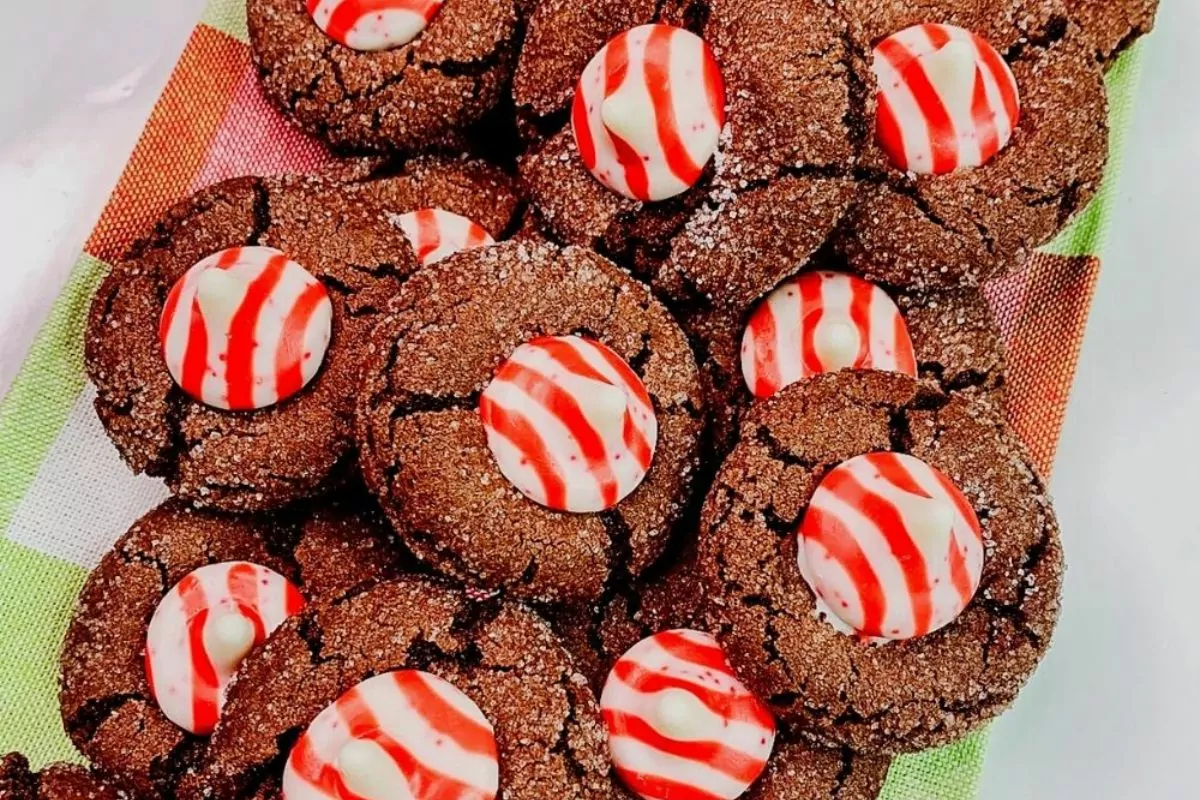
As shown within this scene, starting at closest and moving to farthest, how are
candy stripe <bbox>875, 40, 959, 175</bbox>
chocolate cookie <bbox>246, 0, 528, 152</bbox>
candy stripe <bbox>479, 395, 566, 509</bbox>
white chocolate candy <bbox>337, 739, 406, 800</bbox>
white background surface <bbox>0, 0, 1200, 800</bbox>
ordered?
1. white chocolate candy <bbox>337, 739, 406, 800</bbox>
2. candy stripe <bbox>479, 395, 566, 509</bbox>
3. candy stripe <bbox>875, 40, 959, 175</bbox>
4. chocolate cookie <bbox>246, 0, 528, 152</bbox>
5. white background surface <bbox>0, 0, 1200, 800</bbox>

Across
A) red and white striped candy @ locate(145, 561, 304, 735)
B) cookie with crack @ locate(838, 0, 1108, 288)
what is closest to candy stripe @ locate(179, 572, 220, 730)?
red and white striped candy @ locate(145, 561, 304, 735)

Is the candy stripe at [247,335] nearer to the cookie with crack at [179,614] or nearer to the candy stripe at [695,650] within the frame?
the cookie with crack at [179,614]

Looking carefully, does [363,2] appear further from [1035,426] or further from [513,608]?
[1035,426]

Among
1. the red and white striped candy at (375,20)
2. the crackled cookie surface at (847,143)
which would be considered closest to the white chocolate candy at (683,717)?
the crackled cookie surface at (847,143)

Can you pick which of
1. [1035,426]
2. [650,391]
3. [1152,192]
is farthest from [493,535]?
[1152,192]

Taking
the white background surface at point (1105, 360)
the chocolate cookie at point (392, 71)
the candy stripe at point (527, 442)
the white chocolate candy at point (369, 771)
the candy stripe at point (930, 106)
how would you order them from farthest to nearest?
the white background surface at point (1105, 360) → the chocolate cookie at point (392, 71) → the candy stripe at point (930, 106) → the candy stripe at point (527, 442) → the white chocolate candy at point (369, 771)

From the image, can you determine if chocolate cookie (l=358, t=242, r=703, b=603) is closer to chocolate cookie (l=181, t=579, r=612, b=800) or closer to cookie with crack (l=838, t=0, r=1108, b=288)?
chocolate cookie (l=181, t=579, r=612, b=800)
